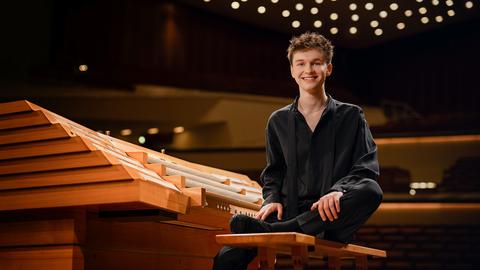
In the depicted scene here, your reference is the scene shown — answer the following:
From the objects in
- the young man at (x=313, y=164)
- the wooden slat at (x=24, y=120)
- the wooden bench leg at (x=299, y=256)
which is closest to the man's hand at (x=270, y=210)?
the young man at (x=313, y=164)

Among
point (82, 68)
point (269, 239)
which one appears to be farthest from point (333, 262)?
point (82, 68)

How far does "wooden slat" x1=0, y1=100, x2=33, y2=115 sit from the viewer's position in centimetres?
197

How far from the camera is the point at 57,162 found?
191cm

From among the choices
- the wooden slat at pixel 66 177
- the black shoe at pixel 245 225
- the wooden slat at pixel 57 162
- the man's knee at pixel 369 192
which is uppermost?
the wooden slat at pixel 57 162

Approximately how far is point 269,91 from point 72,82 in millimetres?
1722

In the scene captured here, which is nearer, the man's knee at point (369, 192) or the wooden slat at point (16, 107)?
the man's knee at point (369, 192)

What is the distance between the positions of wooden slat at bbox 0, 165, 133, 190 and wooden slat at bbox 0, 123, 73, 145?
0.10 m

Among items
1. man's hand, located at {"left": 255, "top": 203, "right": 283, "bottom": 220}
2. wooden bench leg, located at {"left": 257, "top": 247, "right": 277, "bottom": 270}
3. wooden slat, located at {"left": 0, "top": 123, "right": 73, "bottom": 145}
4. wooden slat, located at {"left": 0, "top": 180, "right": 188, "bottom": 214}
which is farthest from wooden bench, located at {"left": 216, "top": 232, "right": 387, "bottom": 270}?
wooden slat, located at {"left": 0, "top": 123, "right": 73, "bottom": 145}

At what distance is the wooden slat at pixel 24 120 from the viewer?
194 centimetres

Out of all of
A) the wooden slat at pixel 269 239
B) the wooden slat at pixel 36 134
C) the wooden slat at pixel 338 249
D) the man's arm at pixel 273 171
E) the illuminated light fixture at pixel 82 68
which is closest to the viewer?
the wooden slat at pixel 269 239

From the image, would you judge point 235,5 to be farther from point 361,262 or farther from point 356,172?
point 356,172

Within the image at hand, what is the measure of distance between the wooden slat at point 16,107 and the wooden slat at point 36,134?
0.06m

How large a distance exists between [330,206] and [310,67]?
1.37ft

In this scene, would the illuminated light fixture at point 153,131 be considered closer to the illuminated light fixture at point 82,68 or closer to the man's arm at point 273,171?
the illuminated light fixture at point 82,68
